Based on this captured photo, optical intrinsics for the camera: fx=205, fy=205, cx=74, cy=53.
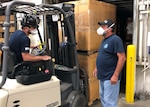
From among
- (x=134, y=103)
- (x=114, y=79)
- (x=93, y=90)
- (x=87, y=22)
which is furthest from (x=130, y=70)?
(x=114, y=79)

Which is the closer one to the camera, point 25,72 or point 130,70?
point 25,72

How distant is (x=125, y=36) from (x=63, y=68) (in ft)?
13.3

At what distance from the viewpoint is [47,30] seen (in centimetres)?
451

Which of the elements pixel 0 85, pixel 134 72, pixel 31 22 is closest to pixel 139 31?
pixel 134 72

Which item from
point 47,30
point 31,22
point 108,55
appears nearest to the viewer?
point 31,22

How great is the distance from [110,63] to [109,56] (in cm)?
12

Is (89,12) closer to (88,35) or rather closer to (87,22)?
(87,22)

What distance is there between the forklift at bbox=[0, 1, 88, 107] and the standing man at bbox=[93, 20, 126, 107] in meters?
0.55

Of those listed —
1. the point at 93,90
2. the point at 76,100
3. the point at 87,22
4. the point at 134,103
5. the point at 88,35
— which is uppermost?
the point at 87,22

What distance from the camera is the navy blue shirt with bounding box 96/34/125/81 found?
329cm

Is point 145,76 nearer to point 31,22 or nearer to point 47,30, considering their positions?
point 47,30

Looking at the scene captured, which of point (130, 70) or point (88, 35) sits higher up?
point (88, 35)

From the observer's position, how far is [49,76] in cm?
312

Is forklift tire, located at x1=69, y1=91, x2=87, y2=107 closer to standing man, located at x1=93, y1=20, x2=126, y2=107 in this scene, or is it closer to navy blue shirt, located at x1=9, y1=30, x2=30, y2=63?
standing man, located at x1=93, y1=20, x2=126, y2=107
